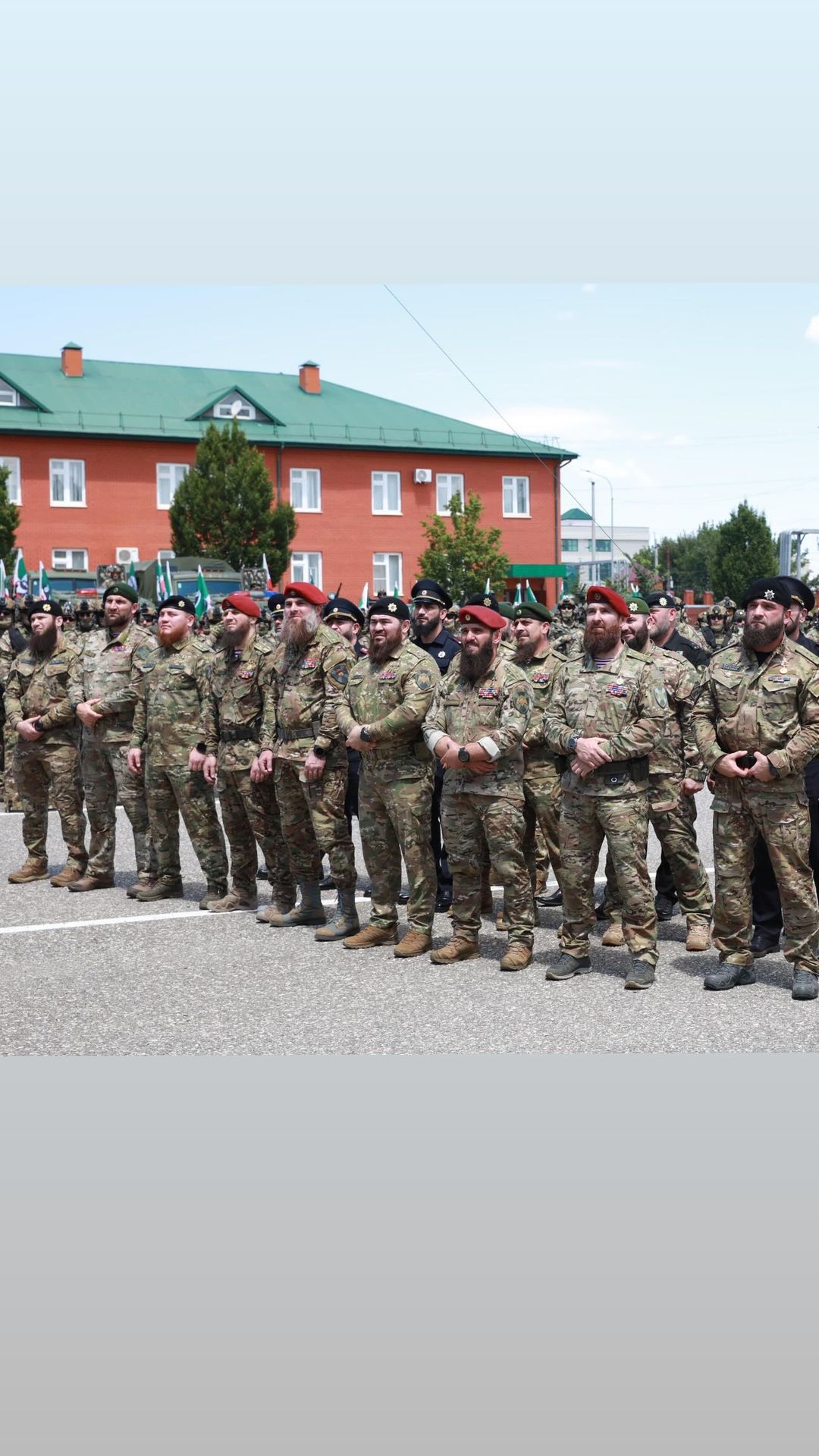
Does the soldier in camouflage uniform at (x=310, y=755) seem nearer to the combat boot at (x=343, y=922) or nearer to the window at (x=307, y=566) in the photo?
the combat boot at (x=343, y=922)

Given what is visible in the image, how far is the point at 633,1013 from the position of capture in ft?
21.3

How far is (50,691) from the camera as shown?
10.5 meters

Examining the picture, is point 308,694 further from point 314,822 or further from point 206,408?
point 206,408

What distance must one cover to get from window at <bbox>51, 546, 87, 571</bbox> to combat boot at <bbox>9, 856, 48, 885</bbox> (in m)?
37.3

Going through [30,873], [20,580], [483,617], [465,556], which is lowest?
[30,873]

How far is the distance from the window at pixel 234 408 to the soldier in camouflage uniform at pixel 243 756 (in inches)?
1654

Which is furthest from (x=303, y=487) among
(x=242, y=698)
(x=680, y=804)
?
(x=680, y=804)

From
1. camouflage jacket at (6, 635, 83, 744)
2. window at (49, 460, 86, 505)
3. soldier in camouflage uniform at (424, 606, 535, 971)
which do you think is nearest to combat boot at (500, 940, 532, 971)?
soldier in camouflage uniform at (424, 606, 535, 971)

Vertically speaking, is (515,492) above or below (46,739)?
above

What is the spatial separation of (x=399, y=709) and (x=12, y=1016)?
2.67 metres

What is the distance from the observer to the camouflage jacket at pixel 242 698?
912 cm

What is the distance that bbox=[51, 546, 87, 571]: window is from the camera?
1841 inches

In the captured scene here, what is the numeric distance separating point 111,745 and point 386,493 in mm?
42875

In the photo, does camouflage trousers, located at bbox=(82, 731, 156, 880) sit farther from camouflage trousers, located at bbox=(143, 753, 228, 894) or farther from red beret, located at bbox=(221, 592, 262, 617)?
red beret, located at bbox=(221, 592, 262, 617)
